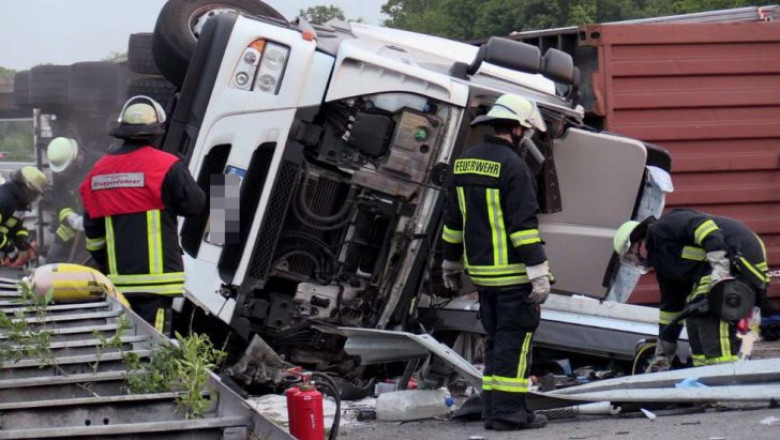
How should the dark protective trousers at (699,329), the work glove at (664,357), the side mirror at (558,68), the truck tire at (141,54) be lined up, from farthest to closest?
the truck tire at (141,54)
the side mirror at (558,68)
the work glove at (664,357)
the dark protective trousers at (699,329)

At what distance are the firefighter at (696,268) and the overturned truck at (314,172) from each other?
0.87 metres

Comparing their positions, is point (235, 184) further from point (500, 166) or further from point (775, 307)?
point (775, 307)

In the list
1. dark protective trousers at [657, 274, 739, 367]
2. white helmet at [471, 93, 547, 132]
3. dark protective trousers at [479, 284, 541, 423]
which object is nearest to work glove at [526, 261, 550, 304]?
dark protective trousers at [479, 284, 541, 423]

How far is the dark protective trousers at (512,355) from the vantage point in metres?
5.31

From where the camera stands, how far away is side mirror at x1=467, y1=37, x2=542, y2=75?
700cm

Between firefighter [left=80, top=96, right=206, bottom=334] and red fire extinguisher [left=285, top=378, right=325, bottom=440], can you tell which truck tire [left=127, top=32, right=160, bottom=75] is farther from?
red fire extinguisher [left=285, top=378, right=325, bottom=440]

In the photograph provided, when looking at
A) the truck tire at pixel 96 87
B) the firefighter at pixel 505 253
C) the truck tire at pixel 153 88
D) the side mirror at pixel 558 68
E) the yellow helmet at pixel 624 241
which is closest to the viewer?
the firefighter at pixel 505 253

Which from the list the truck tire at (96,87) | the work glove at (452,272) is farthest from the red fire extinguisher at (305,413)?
the truck tire at (96,87)

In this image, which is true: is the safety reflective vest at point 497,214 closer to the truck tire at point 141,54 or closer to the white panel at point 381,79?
the white panel at point 381,79

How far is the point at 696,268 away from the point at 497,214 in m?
1.51

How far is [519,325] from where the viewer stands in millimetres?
5332

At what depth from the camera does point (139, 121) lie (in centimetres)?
552

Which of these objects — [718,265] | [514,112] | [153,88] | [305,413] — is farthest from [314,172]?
[305,413]

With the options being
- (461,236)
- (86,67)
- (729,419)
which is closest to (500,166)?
(461,236)
